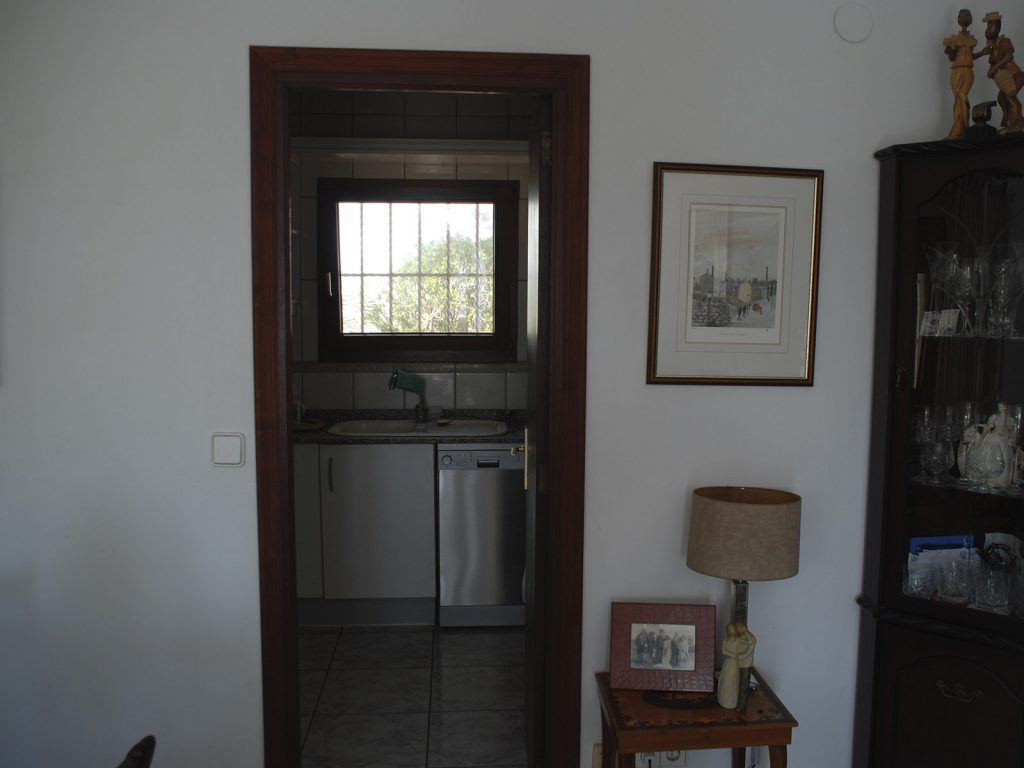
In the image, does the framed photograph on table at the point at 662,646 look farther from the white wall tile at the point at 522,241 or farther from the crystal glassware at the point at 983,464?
the white wall tile at the point at 522,241

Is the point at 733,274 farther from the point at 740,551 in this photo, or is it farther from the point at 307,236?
the point at 307,236

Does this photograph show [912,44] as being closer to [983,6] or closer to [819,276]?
[983,6]

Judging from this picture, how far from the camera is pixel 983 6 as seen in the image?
1896mm

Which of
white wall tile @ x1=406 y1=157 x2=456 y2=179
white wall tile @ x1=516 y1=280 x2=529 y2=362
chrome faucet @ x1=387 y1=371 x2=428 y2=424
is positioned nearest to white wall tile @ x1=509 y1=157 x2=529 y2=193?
white wall tile @ x1=406 y1=157 x2=456 y2=179

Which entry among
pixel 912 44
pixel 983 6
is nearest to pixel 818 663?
pixel 912 44

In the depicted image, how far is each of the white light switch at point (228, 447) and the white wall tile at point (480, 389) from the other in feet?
6.27

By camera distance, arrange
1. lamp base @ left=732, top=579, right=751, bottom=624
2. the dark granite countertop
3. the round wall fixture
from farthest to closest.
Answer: the dark granite countertop < the round wall fixture < lamp base @ left=732, top=579, right=751, bottom=624

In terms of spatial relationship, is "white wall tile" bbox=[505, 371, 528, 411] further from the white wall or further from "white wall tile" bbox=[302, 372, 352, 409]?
the white wall

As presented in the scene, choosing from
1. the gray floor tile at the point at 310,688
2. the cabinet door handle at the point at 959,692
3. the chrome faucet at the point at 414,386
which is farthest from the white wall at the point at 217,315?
the chrome faucet at the point at 414,386

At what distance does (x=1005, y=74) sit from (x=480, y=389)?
256 cm

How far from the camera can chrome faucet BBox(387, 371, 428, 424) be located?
11.5ft

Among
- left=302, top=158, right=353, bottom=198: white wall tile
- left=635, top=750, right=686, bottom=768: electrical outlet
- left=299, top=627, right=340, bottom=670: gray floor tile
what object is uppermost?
left=302, top=158, right=353, bottom=198: white wall tile

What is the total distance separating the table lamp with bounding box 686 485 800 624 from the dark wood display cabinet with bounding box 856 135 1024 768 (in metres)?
0.38

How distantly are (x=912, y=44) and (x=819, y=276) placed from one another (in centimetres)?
68
